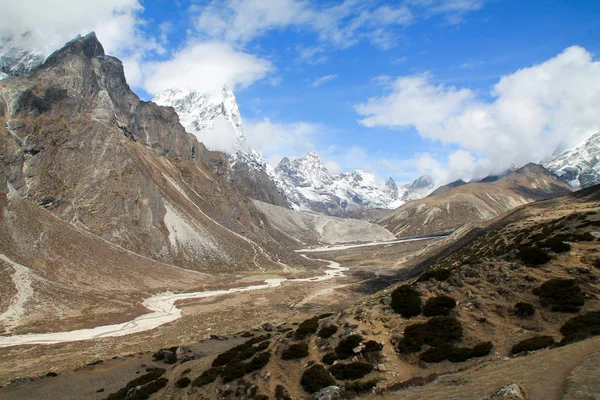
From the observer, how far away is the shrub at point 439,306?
2639 cm

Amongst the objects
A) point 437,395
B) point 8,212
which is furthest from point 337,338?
point 8,212

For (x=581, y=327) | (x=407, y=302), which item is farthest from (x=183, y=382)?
(x=581, y=327)

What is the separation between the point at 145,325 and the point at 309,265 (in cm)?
10721

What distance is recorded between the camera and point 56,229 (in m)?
99.9

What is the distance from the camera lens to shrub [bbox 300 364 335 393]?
2257 centimetres

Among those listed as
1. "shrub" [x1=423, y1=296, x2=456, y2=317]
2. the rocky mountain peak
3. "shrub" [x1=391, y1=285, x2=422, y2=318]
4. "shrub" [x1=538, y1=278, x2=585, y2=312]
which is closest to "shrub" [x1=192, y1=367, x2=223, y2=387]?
"shrub" [x1=391, y1=285, x2=422, y2=318]

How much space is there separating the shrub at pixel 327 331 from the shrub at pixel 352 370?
446 centimetres

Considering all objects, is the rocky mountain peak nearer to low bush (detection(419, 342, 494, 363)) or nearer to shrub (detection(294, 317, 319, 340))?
shrub (detection(294, 317, 319, 340))

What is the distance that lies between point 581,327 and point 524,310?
3.57 metres

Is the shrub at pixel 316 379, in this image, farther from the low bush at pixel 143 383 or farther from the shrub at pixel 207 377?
the low bush at pixel 143 383

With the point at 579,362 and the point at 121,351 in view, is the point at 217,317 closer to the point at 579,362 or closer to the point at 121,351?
the point at 121,351

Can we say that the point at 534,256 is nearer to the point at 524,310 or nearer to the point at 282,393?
the point at 524,310

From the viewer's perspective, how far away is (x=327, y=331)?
28.5 metres

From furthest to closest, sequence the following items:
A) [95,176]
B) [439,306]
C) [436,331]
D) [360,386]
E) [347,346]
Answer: [95,176], [439,306], [347,346], [436,331], [360,386]
